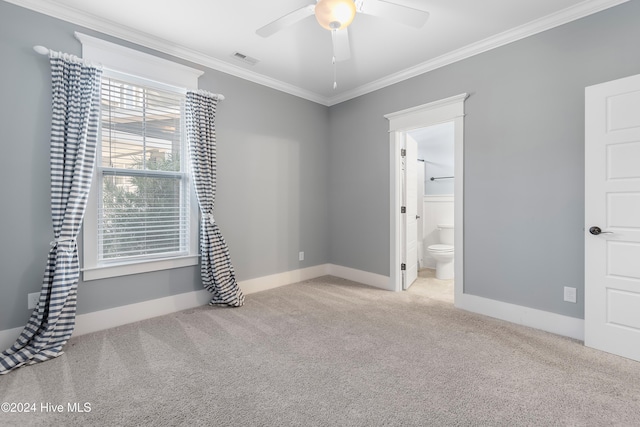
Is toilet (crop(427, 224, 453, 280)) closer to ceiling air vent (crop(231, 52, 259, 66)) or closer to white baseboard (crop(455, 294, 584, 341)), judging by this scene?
white baseboard (crop(455, 294, 584, 341))

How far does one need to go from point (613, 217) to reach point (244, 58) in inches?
137

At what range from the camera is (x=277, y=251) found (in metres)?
3.88

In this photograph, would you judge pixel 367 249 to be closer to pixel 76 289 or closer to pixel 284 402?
pixel 284 402

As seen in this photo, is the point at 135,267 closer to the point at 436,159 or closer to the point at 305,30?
the point at 305,30

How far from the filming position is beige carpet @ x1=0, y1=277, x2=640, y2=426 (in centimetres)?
155

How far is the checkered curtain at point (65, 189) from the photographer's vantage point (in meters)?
2.19

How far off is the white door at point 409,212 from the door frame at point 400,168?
0.36 feet

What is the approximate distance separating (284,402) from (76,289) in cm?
189

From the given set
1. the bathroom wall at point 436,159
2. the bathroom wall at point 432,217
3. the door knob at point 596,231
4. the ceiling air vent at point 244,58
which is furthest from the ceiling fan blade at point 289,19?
the bathroom wall at point 432,217

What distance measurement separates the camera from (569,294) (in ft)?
8.09

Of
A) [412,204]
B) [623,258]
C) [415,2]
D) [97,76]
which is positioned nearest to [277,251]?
[412,204]

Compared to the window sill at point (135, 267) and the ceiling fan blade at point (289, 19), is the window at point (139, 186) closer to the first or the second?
the window sill at point (135, 267)

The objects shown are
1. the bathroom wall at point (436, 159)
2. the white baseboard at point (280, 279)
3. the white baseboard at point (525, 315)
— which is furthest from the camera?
the bathroom wall at point (436, 159)

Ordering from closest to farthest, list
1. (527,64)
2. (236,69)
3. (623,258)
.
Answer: (623,258), (527,64), (236,69)
